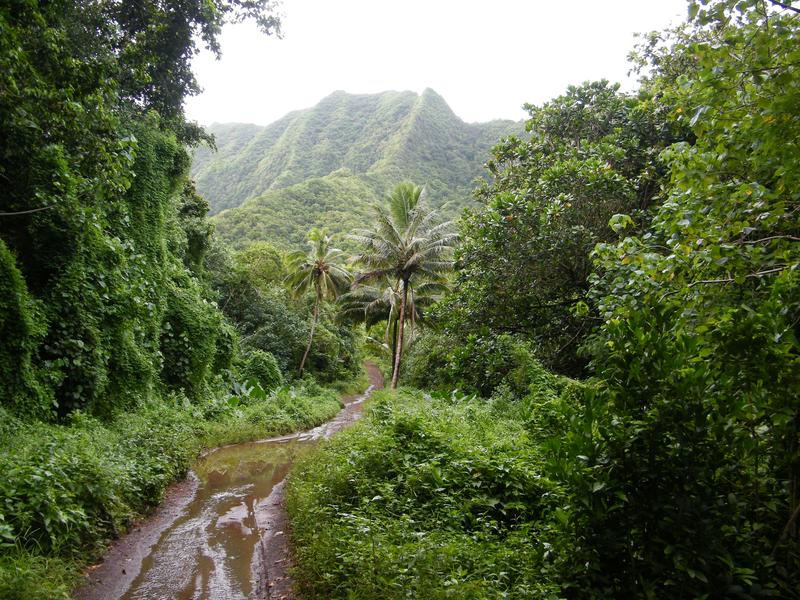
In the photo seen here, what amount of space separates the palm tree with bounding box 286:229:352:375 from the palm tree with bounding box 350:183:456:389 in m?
4.31

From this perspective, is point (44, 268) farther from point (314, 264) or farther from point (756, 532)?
point (314, 264)

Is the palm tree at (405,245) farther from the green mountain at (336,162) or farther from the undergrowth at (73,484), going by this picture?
the green mountain at (336,162)

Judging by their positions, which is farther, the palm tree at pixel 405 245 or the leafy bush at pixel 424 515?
the palm tree at pixel 405 245

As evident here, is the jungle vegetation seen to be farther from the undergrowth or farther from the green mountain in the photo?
the green mountain

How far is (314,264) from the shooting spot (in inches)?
1141

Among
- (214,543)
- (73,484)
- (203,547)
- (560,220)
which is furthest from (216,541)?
(560,220)

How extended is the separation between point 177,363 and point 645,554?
14.6 meters

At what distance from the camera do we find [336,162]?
80.3 metres

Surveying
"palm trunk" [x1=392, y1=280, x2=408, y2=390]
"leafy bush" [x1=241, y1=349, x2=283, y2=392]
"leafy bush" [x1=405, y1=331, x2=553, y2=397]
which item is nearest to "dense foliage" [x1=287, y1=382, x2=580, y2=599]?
"leafy bush" [x1=405, y1=331, x2=553, y2=397]

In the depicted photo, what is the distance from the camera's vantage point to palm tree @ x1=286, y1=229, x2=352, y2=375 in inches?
1138

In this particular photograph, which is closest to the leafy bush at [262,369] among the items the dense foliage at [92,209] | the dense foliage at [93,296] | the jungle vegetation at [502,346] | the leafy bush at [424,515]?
the jungle vegetation at [502,346]

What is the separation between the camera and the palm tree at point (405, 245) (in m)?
23.5

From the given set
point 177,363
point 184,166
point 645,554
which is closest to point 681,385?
point 645,554

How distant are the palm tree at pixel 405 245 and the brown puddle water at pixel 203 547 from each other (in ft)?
46.7
